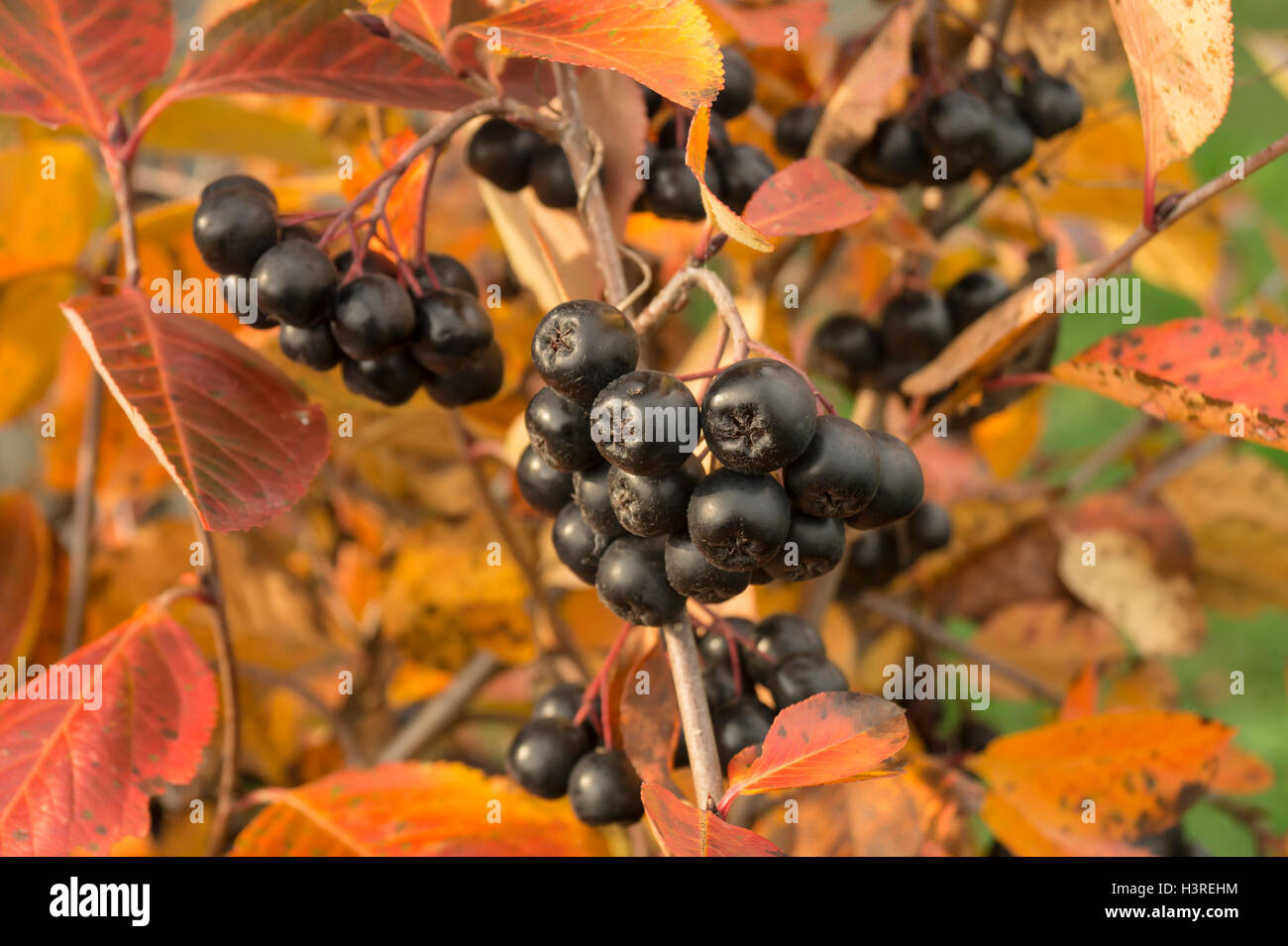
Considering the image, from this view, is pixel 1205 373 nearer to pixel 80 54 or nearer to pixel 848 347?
pixel 848 347

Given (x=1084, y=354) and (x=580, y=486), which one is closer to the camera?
(x=580, y=486)

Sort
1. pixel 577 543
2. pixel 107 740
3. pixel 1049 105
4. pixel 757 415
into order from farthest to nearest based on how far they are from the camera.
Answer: pixel 1049 105
pixel 107 740
pixel 577 543
pixel 757 415

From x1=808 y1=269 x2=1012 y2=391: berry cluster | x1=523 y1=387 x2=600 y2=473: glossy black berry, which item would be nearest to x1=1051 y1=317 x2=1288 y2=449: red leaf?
x1=808 y1=269 x2=1012 y2=391: berry cluster

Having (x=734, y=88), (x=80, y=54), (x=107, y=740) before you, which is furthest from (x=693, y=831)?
(x=80, y=54)

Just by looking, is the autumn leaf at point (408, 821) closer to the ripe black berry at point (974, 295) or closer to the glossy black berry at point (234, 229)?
the glossy black berry at point (234, 229)
